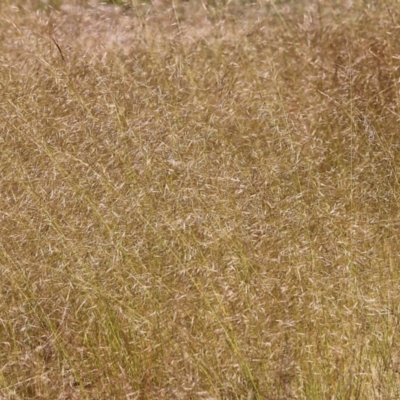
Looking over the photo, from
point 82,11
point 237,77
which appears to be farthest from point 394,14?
point 82,11

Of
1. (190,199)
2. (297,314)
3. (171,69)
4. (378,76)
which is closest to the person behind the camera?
(297,314)

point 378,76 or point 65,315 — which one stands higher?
point 65,315

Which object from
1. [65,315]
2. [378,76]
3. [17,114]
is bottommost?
[378,76]

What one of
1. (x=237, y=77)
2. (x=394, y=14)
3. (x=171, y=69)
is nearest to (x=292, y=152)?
(x=171, y=69)

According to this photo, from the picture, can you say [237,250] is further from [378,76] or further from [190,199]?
[378,76]

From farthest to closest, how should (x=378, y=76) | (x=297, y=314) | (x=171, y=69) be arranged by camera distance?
1. (x=378, y=76)
2. (x=171, y=69)
3. (x=297, y=314)

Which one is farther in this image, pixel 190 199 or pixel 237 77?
pixel 237 77

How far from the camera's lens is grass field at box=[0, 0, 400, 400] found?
2.48 m

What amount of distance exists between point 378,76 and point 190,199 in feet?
5.25

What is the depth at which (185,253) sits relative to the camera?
2.75 meters

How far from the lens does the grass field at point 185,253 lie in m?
2.48

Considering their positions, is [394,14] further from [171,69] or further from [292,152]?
[292,152]

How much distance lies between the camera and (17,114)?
10.0ft

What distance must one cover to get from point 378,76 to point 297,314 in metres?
1.84
